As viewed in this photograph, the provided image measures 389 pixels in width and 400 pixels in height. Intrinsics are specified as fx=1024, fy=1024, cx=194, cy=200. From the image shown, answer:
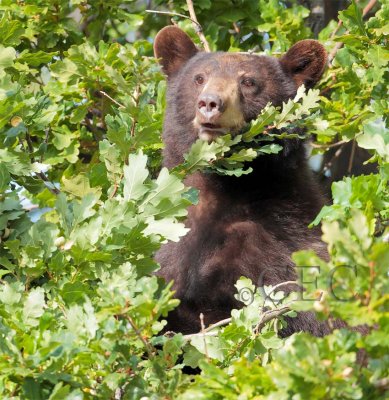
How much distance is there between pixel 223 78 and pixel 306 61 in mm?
735

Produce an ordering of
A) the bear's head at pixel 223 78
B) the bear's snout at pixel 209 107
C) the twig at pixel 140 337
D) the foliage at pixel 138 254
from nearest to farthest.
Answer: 1. the foliage at pixel 138 254
2. the twig at pixel 140 337
3. the bear's snout at pixel 209 107
4. the bear's head at pixel 223 78

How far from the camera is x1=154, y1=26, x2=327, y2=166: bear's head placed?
7.12 metres

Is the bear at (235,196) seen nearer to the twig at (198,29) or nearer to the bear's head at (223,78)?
the bear's head at (223,78)

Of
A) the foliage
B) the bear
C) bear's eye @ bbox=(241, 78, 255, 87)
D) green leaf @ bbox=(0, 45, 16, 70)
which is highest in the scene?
green leaf @ bbox=(0, 45, 16, 70)

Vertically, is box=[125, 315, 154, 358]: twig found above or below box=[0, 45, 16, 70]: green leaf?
below

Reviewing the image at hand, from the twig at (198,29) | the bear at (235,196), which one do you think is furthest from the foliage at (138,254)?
the twig at (198,29)

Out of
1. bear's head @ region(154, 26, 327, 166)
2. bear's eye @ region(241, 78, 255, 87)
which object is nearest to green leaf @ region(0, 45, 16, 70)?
bear's head @ region(154, 26, 327, 166)

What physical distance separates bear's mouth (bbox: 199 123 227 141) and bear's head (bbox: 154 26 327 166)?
23 centimetres

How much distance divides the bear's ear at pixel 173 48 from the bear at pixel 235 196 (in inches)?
1.2

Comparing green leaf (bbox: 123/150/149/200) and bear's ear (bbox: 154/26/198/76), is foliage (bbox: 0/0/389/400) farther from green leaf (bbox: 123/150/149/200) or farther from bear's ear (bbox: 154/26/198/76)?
bear's ear (bbox: 154/26/198/76)

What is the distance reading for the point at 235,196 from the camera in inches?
278

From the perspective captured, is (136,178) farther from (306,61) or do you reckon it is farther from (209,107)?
(306,61)

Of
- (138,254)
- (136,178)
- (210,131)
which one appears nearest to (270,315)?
(138,254)

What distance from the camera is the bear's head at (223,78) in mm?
7125
